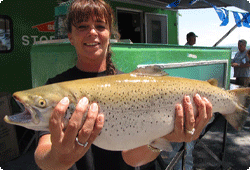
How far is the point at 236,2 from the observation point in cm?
627

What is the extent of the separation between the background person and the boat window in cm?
832

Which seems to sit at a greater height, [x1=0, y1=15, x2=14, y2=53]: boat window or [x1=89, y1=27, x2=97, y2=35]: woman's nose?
[x1=0, y1=15, x2=14, y2=53]: boat window

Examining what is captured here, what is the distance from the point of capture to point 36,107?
55.1 inches

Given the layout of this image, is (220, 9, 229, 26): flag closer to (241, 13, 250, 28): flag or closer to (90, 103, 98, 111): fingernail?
(241, 13, 250, 28): flag

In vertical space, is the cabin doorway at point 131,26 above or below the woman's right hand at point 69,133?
above

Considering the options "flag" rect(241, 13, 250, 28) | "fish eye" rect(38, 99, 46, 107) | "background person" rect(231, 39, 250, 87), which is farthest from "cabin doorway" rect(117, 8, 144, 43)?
"fish eye" rect(38, 99, 46, 107)

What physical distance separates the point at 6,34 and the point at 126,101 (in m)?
4.57

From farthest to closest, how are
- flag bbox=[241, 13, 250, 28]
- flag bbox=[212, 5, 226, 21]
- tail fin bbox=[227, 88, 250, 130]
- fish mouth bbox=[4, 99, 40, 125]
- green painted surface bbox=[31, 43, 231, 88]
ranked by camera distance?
flag bbox=[241, 13, 250, 28] < flag bbox=[212, 5, 226, 21] < green painted surface bbox=[31, 43, 231, 88] < tail fin bbox=[227, 88, 250, 130] < fish mouth bbox=[4, 99, 40, 125]

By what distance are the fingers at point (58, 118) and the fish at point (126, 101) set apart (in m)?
0.07

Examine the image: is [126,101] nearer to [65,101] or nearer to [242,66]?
[65,101]

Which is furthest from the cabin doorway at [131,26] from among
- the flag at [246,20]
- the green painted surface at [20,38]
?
the green painted surface at [20,38]

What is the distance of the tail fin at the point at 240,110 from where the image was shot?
6.59 feet

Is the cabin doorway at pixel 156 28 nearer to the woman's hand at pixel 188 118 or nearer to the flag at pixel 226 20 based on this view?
the flag at pixel 226 20

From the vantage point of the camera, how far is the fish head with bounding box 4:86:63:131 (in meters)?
1.38
